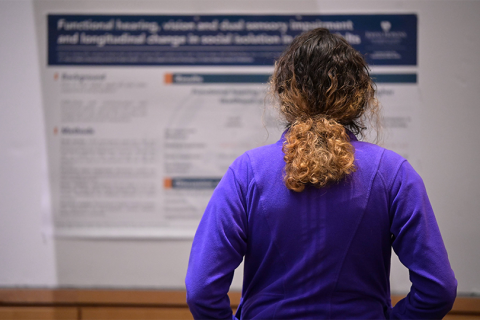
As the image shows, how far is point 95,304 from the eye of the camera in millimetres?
1655

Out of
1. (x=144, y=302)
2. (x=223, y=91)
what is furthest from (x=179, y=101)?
(x=144, y=302)

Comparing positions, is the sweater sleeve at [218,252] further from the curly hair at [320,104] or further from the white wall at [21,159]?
the white wall at [21,159]

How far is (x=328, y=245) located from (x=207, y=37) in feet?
4.08

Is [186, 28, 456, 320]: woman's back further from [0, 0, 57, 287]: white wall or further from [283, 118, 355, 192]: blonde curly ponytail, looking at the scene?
[0, 0, 57, 287]: white wall

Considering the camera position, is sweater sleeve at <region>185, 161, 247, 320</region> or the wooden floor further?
the wooden floor

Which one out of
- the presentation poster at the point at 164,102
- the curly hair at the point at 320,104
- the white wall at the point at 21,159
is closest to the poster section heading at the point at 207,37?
the presentation poster at the point at 164,102

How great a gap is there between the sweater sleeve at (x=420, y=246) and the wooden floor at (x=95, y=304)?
3.25 ft

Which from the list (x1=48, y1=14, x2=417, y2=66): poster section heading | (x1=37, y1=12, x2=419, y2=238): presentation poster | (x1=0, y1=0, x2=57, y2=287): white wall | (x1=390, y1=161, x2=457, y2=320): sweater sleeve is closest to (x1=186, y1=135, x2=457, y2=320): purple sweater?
(x1=390, y1=161, x2=457, y2=320): sweater sleeve

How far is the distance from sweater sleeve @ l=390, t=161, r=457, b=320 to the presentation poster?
0.96 metres

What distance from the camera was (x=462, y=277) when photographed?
1.62 m

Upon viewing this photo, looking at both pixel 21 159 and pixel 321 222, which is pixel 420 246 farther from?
pixel 21 159

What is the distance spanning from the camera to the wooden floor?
5.35 feet

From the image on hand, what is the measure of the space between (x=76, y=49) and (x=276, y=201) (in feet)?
4.67

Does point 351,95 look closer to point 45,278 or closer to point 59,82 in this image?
point 59,82
